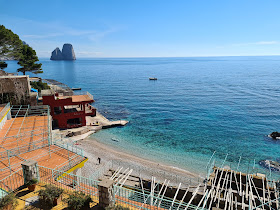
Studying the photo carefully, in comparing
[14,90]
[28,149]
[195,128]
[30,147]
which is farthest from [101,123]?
[28,149]

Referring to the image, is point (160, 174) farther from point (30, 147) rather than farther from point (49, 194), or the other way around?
point (49, 194)

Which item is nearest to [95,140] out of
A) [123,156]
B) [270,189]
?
[123,156]

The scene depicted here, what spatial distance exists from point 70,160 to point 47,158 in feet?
8.21

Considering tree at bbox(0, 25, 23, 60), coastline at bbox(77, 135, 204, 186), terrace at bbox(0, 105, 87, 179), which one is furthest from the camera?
tree at bbox(0, 25, 23, 60)

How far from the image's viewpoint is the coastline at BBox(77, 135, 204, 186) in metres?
28.7

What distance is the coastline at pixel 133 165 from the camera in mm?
28702

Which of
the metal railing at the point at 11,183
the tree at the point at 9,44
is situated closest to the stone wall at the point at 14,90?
the tree at the point at 9,44

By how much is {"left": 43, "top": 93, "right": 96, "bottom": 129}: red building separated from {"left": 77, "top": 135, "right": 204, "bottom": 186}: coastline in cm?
760

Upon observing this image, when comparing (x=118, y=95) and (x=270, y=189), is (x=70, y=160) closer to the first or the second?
(x=270, y=189)

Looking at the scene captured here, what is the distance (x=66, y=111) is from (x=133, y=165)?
2275 centimetres

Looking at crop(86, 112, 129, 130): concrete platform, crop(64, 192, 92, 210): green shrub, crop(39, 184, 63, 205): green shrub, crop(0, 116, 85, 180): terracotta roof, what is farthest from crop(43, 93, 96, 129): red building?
crop(64, 192, 92, 210): green shrub

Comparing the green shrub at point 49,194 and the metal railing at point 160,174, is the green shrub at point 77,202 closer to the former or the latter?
the green shrub at point 49,194

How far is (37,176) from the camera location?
1494 centimetres

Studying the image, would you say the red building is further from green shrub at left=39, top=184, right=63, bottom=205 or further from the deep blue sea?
green shrub at left=39, top=184, right=63, bottom=205
